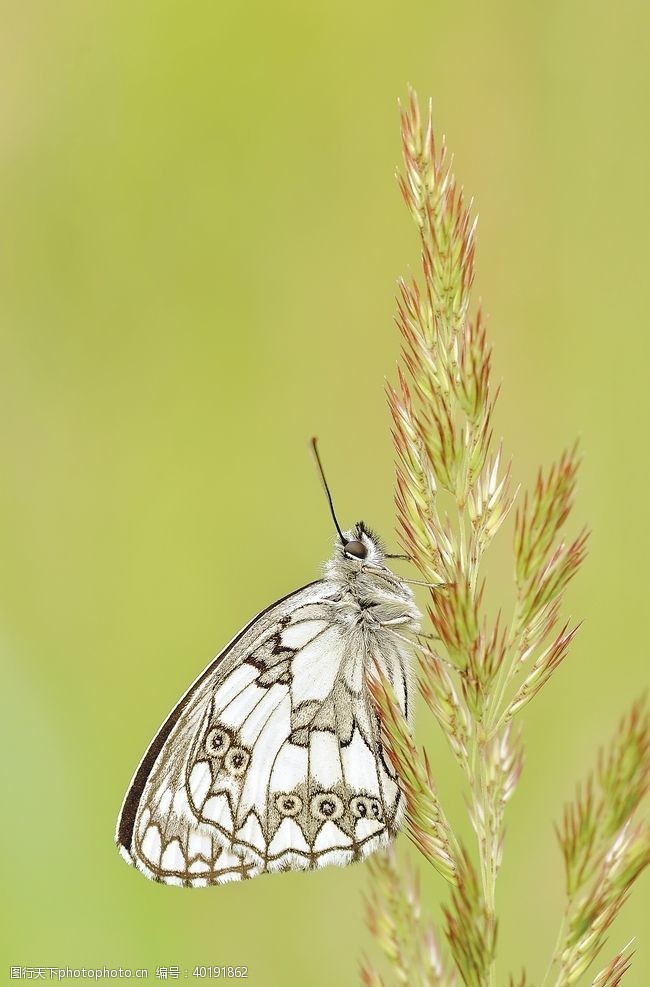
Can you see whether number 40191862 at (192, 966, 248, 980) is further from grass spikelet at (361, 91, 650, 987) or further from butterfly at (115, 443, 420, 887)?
grass spikelet at (361, 91, 650, 987)

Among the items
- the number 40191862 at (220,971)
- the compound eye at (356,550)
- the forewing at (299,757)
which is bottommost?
the number 40191862 at (220,971)

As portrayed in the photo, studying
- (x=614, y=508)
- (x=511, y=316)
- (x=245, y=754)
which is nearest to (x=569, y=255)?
(x=511, y=316)

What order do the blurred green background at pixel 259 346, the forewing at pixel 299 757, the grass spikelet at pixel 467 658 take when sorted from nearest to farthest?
the grass spikelet at pixel 467 658, the forewing at pixel 299 757, the blurred green background at pixel 259 346

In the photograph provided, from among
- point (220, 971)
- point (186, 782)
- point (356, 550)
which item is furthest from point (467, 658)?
point (220, 971)

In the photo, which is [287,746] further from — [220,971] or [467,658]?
[467,658]

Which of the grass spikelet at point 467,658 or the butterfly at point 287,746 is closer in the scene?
the grass spikelet at point 467,658

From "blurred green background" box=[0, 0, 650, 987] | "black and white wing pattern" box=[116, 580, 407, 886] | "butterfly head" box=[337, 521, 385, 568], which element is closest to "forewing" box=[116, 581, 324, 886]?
"black and white wing pattern" box=[116, 580, 407, 886]

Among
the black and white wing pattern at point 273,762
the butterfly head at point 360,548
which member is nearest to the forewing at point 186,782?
the black and white wing pattern at point 273,762

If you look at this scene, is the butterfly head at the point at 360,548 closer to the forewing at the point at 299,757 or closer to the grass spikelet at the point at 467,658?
the forewing at the point at 299,757
